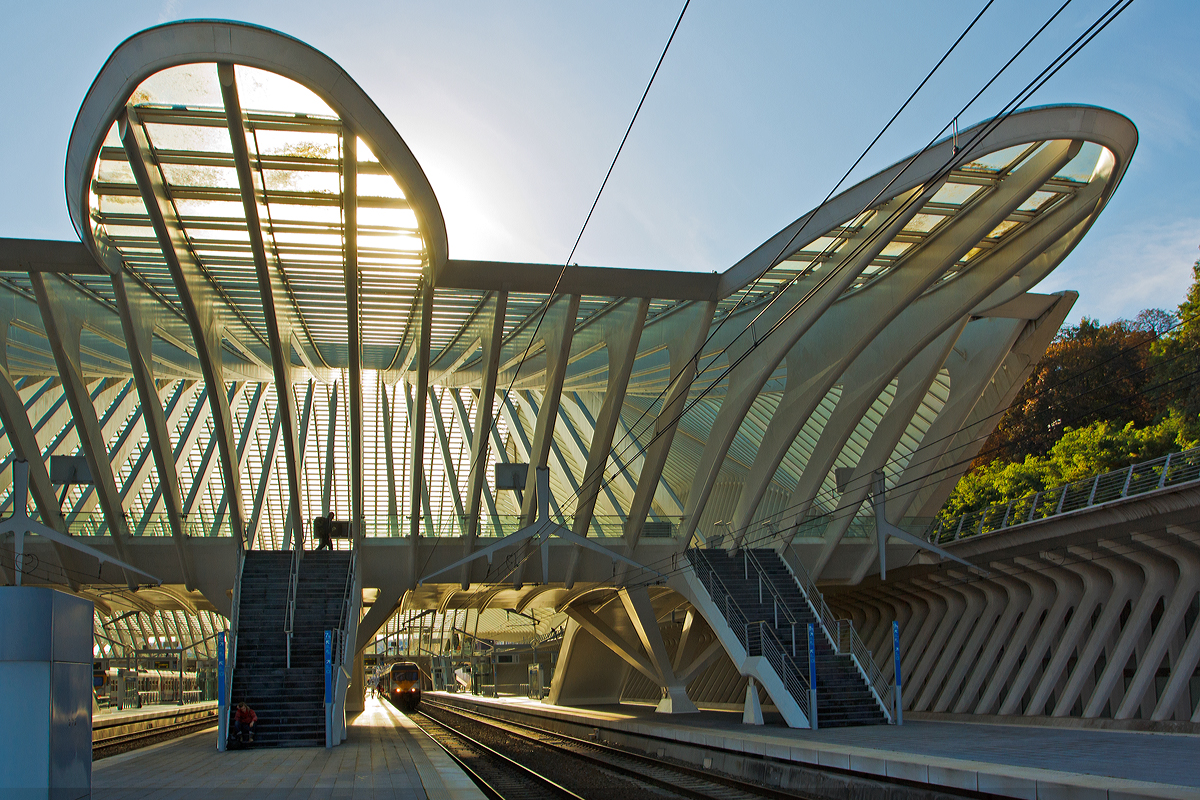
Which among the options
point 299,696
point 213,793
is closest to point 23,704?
point 213,793

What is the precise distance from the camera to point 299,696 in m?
24.4

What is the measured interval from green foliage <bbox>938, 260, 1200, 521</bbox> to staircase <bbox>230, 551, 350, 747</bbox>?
958 inches

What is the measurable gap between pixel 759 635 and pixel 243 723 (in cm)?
1313

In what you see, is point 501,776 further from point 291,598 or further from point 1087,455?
point 1087,455

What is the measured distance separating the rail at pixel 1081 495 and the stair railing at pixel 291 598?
18909 millimetres

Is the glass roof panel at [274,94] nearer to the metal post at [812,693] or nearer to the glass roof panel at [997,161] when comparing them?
the glass roof panel at [997,161]

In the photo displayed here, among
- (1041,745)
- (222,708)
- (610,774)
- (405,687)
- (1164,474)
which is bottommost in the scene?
(405,687)

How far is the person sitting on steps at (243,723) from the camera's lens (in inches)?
875

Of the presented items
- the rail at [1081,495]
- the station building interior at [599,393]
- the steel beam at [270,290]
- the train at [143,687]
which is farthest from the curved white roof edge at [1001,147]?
the train at [143,687]

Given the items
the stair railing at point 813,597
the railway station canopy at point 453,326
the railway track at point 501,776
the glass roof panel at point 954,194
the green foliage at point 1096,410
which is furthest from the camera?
the green foliage at point 1096,410

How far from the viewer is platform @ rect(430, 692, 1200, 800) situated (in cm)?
1129

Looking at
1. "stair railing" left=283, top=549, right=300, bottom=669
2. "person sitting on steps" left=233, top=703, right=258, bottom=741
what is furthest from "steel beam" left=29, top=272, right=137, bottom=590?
"person sitting on steps" left=233, top=703, right=258, bottom=741

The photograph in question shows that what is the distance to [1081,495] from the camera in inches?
966

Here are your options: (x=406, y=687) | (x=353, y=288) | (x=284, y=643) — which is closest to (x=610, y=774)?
(x=284, y=643)
